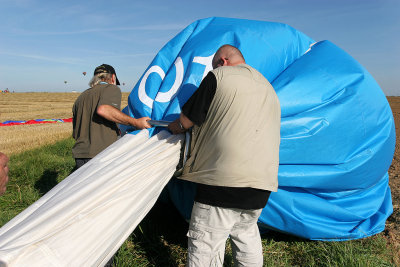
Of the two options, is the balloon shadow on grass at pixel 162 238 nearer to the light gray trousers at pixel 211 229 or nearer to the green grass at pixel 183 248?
the green grass at pixel 183 248

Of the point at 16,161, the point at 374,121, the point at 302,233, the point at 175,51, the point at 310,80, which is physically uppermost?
the point at 175,51

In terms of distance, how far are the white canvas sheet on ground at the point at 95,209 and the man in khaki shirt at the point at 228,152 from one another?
325 mm

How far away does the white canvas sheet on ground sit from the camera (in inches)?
62.6

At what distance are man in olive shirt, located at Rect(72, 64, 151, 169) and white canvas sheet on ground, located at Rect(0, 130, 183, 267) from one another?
0.62 metres

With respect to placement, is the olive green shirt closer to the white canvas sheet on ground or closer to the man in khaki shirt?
the white canvas sheet on ground

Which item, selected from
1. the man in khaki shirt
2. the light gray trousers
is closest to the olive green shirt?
the man in khaki shirt

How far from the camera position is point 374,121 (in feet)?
9.89

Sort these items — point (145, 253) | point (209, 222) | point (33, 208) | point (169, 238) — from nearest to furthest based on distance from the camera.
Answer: point (33, 208) → point (209, 222) → point (145, 253) → point (169, 238)

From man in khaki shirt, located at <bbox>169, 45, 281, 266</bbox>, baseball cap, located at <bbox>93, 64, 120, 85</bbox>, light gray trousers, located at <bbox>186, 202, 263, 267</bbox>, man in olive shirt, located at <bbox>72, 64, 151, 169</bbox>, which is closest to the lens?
man in khaki shirt, located at <bbox>169, 45, 281, 266</bbox>

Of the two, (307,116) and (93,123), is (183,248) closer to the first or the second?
(93,123)

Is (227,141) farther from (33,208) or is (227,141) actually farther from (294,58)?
(294,58)

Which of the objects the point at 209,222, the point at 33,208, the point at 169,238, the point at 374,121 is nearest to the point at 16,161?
the point at 169,238

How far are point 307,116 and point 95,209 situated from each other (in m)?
1.89

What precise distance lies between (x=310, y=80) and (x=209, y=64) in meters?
0.94
